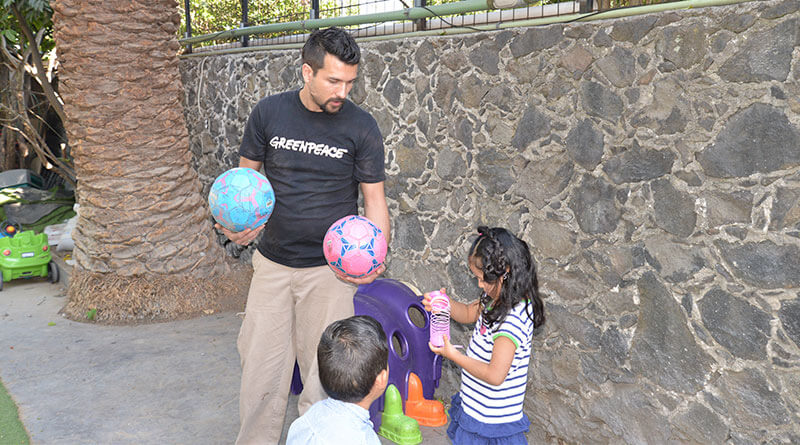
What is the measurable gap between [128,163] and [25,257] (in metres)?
2.47

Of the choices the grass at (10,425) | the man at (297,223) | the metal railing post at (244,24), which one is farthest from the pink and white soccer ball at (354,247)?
the metal railing post at (244,24)

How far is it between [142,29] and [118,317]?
2.87m

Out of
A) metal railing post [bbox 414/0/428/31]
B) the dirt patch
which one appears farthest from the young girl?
the dirt patch

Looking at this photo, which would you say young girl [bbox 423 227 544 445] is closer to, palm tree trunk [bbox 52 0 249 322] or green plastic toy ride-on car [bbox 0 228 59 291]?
palm tree trunk [bbox 52 0 249 322]

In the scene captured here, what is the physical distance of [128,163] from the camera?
262 inches

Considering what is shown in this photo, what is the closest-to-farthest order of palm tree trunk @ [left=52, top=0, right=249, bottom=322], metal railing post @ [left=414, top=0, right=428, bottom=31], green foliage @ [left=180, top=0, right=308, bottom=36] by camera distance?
metal railing post @ [left=414, top=0, right=428, bottom=31] < palm tree trunk @ [left=52, top=0, right=249, bottom=322] < green foliage @ [left=180, top=0, right=308, bottom=36]

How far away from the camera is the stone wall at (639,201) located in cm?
312

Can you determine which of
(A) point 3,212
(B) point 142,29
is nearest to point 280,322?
(B) point 142,29

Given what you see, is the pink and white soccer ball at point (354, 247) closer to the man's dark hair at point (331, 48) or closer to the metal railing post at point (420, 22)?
the man's dark hair at point (331, 48)

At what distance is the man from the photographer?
3.56m

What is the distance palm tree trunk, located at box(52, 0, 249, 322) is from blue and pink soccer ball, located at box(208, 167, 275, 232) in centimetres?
359

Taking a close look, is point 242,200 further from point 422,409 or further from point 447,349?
point 422,409

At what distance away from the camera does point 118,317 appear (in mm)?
6652

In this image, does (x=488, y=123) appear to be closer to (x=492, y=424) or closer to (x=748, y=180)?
(x=748, y=180)
